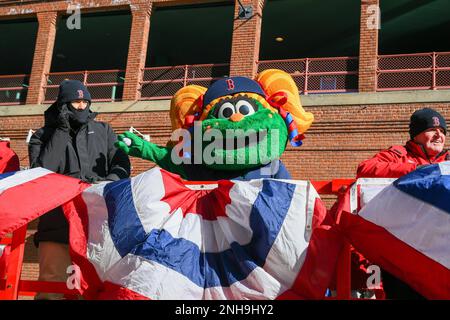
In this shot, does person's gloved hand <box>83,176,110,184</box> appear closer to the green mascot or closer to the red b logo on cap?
the green mascot

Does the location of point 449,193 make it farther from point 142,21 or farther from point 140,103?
point 142,21

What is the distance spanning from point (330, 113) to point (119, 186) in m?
8.90

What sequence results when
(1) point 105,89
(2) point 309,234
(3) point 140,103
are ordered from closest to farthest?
(2) point 309,234
(3) point 140,103
(1) point 105,89

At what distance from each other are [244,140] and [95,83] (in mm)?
11163

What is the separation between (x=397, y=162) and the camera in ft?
12.0

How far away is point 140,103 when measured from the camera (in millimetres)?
13398

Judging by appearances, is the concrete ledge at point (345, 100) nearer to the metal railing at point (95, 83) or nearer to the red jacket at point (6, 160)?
the metal railing at point (95, 83)

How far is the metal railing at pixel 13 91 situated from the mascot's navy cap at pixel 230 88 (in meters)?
11.8

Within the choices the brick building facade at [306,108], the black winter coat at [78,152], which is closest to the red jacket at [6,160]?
the black winter coat at [78,152]

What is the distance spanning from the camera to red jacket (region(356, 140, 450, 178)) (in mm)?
3473

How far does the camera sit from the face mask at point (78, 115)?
14.2 ft

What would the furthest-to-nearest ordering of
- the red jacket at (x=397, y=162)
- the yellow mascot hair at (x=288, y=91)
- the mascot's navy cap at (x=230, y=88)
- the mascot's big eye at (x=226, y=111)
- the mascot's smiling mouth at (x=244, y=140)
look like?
the yellow mascot hair at (x=288, y=91)
the mascot's navy cap at (x=230, y=88)
the mascot's big eye at (x=226, y=111)
the mascot's smiling mouth at (x=244, y=140)
the red jacket at (x=397, y=162)

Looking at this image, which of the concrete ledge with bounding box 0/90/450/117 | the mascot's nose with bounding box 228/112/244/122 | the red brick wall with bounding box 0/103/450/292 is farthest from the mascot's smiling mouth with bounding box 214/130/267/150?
the concrete ledge with bounding box 0/90/450/117
